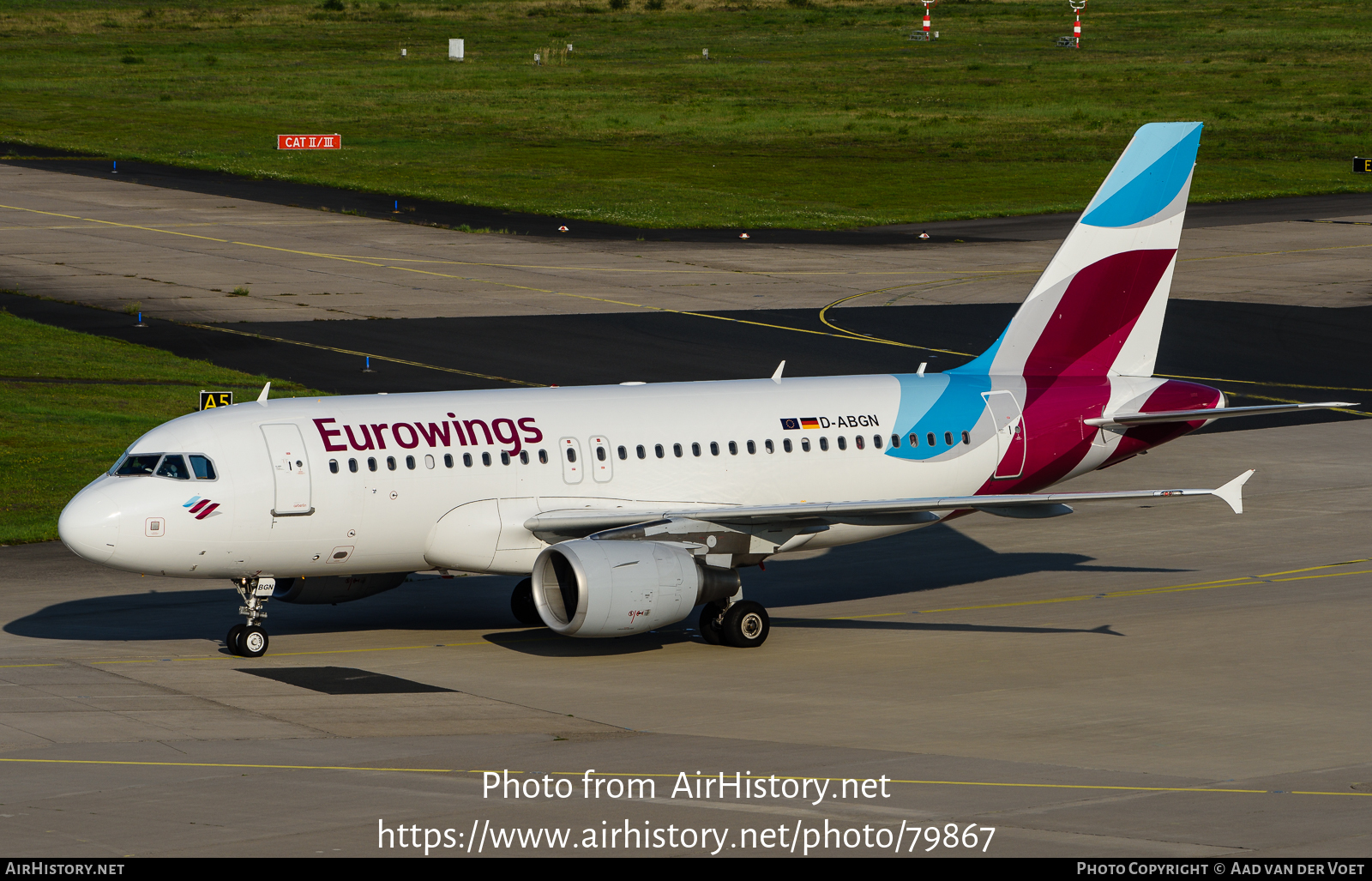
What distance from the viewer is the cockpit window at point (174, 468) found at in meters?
Answer: 31.6

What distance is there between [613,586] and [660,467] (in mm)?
4134

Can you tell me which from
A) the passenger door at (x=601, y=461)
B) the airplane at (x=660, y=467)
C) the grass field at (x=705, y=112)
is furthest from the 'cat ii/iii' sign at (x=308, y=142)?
the passenger door at (x=601, y=461)

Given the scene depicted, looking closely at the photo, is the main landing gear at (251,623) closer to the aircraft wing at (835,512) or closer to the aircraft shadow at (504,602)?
the aircraft shadow at (504,602)

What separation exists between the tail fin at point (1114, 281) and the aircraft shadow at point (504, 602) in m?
5.04

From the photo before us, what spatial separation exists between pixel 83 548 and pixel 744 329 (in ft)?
132

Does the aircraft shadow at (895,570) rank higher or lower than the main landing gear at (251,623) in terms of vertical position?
higher

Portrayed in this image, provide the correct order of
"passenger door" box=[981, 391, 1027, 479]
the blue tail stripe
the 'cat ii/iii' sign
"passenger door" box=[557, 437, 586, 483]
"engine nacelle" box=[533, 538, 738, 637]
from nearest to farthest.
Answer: "engine nacelle" box=[533, 538, 738, 637] < "passenger door" box=[557, 437, 586, 483] < "passenger door" box=[981, 391, 1027, 479] < the blue tail stripe < the 'cat ii/iii' sign

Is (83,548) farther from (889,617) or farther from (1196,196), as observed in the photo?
(1196,196)

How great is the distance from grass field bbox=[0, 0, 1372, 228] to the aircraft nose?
6694 centimetres

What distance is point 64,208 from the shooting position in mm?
94875

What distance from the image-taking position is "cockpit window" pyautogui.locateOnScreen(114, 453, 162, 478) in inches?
1254

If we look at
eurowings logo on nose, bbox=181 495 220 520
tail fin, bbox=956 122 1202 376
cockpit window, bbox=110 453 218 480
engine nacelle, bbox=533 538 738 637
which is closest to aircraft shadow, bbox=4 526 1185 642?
engine nacelle, bbox=533 538 738 637

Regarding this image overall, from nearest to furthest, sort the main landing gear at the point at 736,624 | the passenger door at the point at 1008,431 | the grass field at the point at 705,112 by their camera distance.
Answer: the main landing gear at the point at 736,624 < the passenger door at the point at 1008,431 < the grass field at the point at 705,112

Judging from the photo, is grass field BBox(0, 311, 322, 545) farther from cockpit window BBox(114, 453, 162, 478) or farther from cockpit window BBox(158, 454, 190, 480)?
cockpit window BBox(158, 454, 190, 480)
